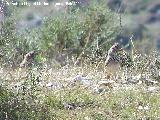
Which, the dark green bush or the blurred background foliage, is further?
the dark green bush

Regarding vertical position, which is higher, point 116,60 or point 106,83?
point 116,60

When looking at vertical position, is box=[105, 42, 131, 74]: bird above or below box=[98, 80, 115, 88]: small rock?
above

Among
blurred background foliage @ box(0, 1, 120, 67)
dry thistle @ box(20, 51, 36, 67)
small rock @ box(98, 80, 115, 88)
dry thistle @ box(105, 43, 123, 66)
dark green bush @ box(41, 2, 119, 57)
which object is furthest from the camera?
dark green bush @ box(41, 2, 119, 57)

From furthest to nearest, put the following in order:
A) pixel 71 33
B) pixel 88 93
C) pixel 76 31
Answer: pixel 71 33, pixel 76 31, pixel 88 93

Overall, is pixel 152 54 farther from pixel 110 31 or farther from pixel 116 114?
pixel 110 31

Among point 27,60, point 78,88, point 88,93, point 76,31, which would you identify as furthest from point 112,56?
point 76,31

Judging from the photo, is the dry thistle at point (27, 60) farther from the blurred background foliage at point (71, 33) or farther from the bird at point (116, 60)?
the blurred background foliage at point (71, 33)

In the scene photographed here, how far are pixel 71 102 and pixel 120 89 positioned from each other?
0.89m

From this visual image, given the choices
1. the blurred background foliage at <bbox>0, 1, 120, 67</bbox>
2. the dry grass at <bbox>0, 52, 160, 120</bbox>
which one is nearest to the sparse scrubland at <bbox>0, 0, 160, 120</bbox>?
the dry grass at <bbox>0, 52, 160, 120</bbox>

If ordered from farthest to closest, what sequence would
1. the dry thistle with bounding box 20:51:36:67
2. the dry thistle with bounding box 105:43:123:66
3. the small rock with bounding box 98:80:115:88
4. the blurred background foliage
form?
the blurred background foliage < the dry thistle with bounding box 105:43:123:66 < the dry thistle with bounding box 20:51:36:67 < the small rock with bounding box 98:80:115:88

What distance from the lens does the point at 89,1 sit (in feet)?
52.9

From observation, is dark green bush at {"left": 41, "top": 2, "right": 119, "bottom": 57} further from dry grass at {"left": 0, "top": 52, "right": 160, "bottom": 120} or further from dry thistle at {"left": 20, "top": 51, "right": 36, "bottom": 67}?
dry grass at {"left": 0, "top": 52, "right": 160, "bottom": 120}

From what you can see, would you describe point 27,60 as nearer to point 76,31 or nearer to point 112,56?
point 112,56

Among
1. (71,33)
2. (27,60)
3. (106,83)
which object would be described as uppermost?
(27,60)
